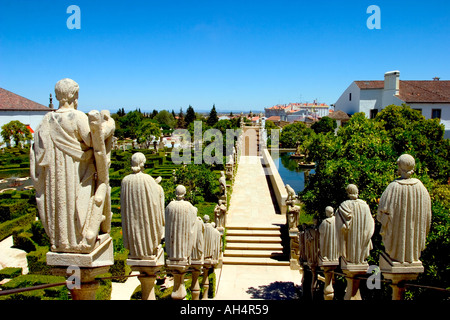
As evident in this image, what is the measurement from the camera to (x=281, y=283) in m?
12.5

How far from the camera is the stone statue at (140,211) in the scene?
470 centimetres

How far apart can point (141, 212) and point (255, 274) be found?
9.59 meters

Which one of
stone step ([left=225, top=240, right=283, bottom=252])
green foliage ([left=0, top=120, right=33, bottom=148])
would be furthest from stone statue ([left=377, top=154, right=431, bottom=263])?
green foliage ([left=0, top=120, right=33, bottom=148])

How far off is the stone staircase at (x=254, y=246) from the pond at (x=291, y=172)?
537 inches

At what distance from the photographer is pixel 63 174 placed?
401cm

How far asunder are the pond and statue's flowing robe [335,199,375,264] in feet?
77.8

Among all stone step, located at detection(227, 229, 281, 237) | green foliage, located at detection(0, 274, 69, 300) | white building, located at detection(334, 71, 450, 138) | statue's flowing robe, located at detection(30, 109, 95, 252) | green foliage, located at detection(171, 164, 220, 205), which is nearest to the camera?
statue's flowing robe, located at detection(30, 109, 95, 252)

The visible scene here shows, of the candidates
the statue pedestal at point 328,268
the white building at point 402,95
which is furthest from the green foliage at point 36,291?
the white building at point 402,95

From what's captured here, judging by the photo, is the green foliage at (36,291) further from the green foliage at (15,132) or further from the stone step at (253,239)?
the green foliage at (15,132)

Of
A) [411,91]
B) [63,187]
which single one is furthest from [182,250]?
[411,91]

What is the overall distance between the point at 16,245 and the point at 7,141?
32.9m

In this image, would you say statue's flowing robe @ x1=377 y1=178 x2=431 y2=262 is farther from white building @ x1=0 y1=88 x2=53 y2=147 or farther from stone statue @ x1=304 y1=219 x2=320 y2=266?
white building @ x1=0 y1=88 x2=53 y2=147

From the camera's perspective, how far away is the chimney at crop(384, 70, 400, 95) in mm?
40025
